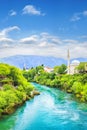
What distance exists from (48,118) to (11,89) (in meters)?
10.9

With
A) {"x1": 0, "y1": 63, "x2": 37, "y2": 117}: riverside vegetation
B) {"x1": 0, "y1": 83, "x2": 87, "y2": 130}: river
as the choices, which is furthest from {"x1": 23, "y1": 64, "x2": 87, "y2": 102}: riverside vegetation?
{"x1": 0, "y1": 63, "x2": 37, "y2": 117}: riverside vegetation

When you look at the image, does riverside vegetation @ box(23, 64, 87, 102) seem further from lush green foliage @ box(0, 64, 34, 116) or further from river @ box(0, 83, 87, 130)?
lush green foliage @ box(0, 64, 34, 116)

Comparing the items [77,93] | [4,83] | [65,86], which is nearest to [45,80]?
[65,86]

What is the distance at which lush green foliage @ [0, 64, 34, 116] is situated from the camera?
33.0m

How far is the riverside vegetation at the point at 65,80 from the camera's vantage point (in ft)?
157

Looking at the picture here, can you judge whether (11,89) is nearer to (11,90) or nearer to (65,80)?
→ (11,90)

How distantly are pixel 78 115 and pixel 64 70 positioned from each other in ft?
180

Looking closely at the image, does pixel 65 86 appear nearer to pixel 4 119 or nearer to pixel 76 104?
pixel 76 104

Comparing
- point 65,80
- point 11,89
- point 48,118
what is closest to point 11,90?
point 11,89

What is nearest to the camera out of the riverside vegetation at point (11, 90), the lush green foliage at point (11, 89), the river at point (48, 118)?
the river at point (48, 118)

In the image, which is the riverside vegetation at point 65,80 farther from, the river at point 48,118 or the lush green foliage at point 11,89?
the lush green foliage at point 11,89

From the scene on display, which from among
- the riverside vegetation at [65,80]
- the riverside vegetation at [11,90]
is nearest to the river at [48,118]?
the riverside vegetation at [11,90]

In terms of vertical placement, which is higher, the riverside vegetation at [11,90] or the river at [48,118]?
the riverside vegetation at [11,90]

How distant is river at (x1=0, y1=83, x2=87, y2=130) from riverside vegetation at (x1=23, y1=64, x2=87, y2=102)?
5875 mm
